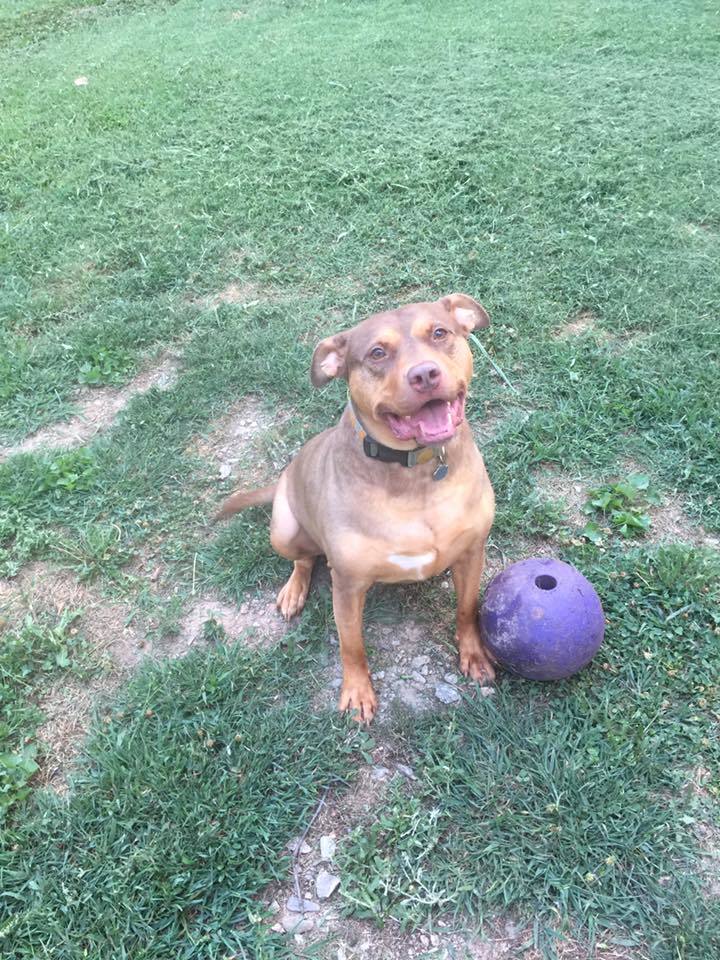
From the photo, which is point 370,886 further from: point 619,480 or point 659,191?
point 659,191

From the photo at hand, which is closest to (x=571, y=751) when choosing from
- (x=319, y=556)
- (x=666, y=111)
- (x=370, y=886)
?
(x=370, y=886)

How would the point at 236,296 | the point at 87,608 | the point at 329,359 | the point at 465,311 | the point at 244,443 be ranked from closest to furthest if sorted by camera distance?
1. the point at 329,359
2. the point at 465,311
3. the point at 87,608
4. the point at 244,443
5. the point at 236,296

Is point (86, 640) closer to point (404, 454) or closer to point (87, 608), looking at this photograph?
point (87, 608)

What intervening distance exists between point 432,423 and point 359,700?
130 centimetres

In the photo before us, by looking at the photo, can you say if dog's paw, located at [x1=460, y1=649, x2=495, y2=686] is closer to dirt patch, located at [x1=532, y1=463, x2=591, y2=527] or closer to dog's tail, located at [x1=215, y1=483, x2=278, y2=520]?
dirt patch, located at [x1=532, y1=463, x2=591, y2=527]

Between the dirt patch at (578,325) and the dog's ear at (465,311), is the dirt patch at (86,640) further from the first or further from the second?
the dirt patch at (578,325)

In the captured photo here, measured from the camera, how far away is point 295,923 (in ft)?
8.52

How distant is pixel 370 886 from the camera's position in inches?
103

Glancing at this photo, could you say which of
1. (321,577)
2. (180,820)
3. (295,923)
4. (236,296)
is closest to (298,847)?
(295,923)

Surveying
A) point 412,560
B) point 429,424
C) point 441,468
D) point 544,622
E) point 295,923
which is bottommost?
point 295,923

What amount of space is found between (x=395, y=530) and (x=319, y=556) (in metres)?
1.08

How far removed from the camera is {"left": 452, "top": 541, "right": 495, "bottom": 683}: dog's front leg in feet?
10.4

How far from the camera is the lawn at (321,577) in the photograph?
8.60 ft

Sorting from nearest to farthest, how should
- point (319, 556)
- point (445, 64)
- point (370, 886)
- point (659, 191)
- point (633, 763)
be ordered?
point (370, 886)
point (633, 763)
point (319, 556)
point (659, 191)
point (445, 64)
